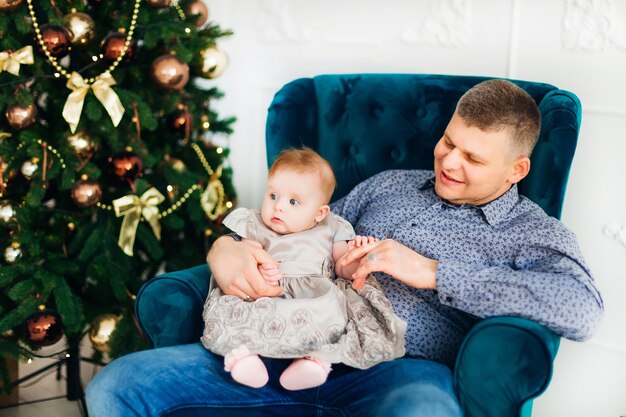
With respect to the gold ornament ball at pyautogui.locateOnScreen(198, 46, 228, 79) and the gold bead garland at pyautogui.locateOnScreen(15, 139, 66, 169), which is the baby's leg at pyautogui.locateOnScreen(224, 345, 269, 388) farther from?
the gold ornament ball at pyautogui.locateOnScreen(198, 46, 228, 79)

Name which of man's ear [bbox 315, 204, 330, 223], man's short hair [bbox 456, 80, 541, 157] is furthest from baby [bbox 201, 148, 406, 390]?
man's short hair [bbox 456, 80, 541, 157]

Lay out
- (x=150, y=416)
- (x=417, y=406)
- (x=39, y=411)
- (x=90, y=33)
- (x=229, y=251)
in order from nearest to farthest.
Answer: (x=417, y=406)
(x=150, y=416)
(x=229, y=251)
(x=90, y=33)
(x=39, y=411)

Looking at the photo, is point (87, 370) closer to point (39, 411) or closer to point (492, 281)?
point (39, 411)

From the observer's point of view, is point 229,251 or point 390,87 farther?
point 390,87

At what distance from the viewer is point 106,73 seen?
7.41 feet

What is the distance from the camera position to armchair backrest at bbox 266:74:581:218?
7.14ft

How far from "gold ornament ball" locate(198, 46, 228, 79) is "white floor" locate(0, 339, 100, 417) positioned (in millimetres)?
1271

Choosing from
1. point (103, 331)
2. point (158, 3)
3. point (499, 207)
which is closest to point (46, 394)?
point (103, 331)

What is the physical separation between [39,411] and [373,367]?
1.57 meters

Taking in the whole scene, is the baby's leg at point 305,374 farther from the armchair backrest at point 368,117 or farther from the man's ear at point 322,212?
the armchair backrest at point 368,117

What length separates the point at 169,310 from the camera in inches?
70.2

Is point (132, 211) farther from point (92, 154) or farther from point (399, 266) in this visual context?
point (399, 266)

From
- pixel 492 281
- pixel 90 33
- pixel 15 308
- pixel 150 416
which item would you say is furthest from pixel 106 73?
pixel 492 281

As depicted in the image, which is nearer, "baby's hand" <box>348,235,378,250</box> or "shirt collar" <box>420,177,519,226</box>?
"baby's hand" <box>348,235,378,250</box>
